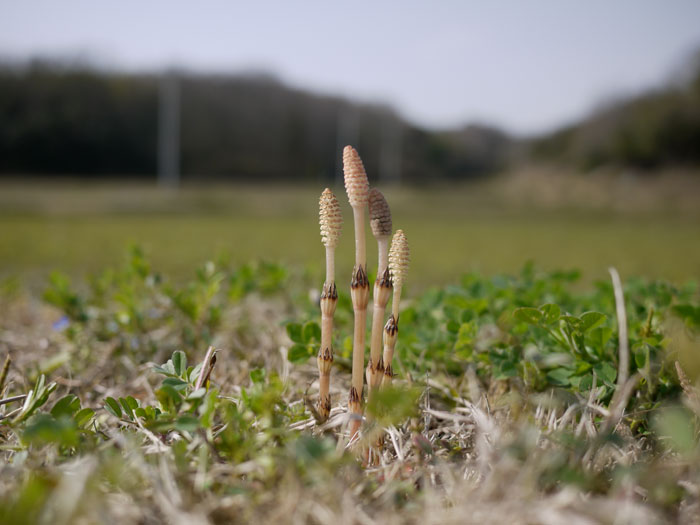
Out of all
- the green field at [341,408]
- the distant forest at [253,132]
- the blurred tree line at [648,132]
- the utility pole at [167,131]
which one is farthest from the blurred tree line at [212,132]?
the green field at [341,408]

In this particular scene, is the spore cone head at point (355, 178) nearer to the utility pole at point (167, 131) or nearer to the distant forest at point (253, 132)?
the utility pole at point (167, 131)

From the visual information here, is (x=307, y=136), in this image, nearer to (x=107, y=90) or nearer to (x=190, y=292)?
(x=107, y=90)

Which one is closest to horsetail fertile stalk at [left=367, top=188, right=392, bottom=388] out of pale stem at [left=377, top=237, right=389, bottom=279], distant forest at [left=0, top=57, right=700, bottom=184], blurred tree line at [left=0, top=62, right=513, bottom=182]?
pale stem at [left=377, top=237, right=389, bottom=279]

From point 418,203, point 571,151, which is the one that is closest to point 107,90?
point 418,203

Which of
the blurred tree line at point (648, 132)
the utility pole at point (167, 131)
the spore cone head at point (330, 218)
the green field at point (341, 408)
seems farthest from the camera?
the blurred tree line at point (648, 132)

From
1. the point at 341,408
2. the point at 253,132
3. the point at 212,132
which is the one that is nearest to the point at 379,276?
the point at 341,408

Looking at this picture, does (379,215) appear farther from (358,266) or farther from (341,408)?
(341,408)

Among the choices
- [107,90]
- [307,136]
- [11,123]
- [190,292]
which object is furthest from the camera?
[307,136]
